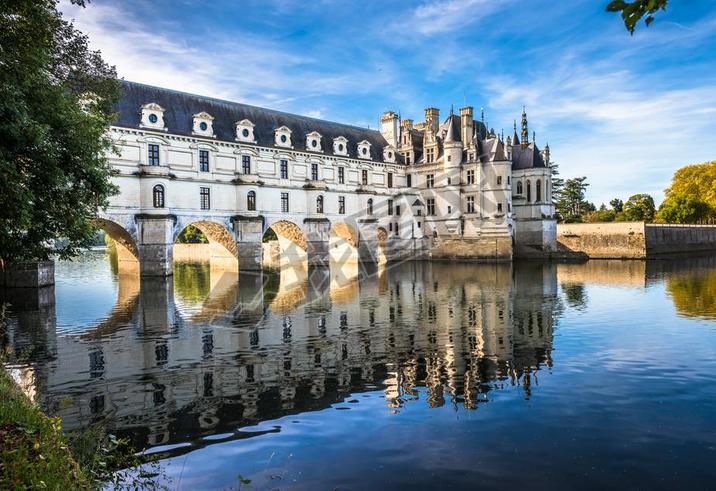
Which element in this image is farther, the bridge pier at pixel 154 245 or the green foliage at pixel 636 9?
the bridge pier at pixel 154 245

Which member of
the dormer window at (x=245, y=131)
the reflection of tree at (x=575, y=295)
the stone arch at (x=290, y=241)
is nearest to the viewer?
the reflection of tree at (x=575, y=295)

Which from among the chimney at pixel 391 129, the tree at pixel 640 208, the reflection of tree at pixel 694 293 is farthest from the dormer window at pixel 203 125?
the tree at pixel 640 208

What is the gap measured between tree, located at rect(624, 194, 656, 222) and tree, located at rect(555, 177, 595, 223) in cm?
713

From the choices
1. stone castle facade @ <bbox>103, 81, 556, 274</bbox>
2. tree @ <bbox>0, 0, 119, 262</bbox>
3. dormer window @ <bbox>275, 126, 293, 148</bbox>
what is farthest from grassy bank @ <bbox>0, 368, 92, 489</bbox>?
dormer window @ <bbox>275, 126, 293, 148</bbox>

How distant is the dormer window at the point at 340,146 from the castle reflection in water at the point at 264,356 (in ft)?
88.8

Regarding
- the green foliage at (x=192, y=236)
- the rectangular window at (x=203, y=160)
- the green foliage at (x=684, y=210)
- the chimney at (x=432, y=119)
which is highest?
the chimney at (x=432, y=119)

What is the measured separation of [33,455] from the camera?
15.6 ft

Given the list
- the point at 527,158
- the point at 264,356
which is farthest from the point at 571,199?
the point at 264,356

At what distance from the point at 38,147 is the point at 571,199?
86.7 meters

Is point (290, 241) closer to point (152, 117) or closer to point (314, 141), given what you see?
point (314, 141)

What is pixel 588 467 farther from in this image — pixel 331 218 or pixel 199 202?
pixel 331 218

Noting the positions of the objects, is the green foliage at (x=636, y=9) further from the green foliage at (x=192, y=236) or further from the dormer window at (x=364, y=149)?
the green foliage at (x=192, y=236)

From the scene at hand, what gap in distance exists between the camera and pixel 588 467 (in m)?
7.23

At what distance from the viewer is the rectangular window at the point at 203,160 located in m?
39.3
